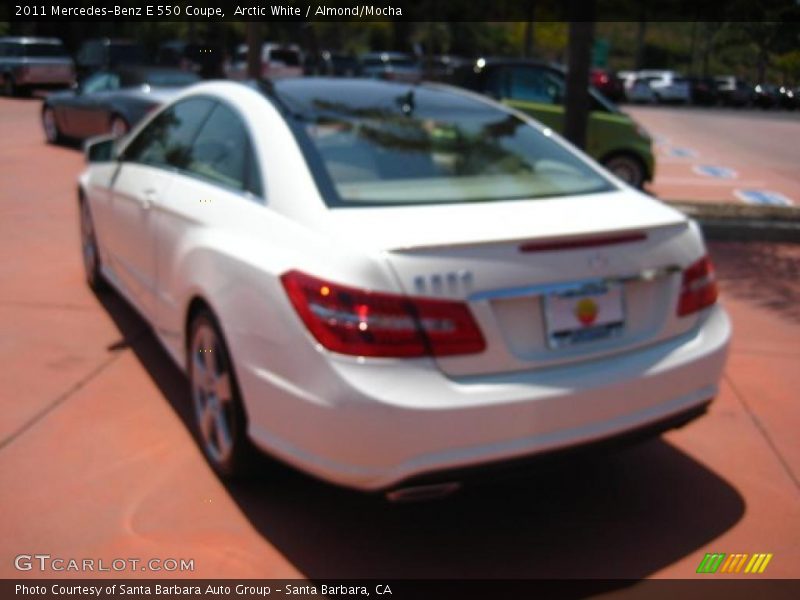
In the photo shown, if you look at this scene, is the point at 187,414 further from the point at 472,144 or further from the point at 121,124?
the point at 121,124

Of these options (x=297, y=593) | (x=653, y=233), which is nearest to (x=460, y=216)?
(x=653, y=233)

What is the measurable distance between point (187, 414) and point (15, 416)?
0.78 meters

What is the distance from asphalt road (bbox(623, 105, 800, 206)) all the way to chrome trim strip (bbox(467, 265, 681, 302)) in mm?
8435

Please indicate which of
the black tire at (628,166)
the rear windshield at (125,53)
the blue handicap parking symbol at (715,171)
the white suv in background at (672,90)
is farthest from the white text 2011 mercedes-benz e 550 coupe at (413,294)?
the white suv in background at (672,90)

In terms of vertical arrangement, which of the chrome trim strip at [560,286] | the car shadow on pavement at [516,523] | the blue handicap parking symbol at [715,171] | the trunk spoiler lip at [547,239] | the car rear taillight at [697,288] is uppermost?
the trunk spoiler lip at [547,239]

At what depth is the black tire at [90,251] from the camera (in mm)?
5613

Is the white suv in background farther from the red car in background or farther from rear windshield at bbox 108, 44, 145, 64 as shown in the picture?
rear windshield at bbox 108, 44, 145, 64

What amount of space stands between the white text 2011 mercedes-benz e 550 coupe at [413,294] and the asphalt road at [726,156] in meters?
8.22

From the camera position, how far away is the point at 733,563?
10.1 feet

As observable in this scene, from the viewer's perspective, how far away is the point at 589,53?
8.16 m

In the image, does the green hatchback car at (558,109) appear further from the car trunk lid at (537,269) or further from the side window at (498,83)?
the car trunk lid at (537,269)

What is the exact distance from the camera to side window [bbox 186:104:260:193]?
3.48 meters

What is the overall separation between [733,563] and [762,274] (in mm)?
4345

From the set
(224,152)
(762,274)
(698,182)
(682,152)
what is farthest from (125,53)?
(224,152)
